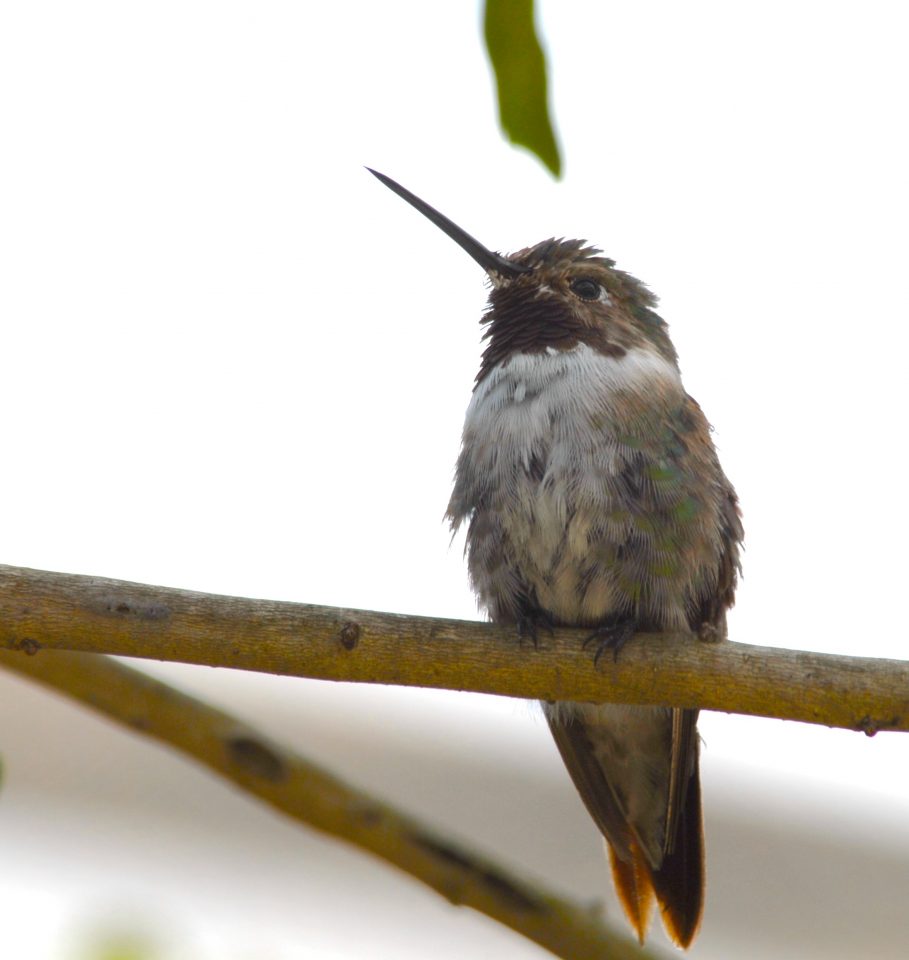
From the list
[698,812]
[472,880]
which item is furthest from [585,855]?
[472,880]

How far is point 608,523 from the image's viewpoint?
4566mm

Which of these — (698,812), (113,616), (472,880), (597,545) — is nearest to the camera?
(113,616)

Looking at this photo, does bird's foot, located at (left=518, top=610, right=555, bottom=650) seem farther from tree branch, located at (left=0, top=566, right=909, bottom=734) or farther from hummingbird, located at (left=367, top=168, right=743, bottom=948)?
tree branch, located at (left=0, top=566, right=909, bottom=734)

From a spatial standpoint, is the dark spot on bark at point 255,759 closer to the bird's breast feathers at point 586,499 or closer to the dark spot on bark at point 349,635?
the dark spot on bark at point 349,635

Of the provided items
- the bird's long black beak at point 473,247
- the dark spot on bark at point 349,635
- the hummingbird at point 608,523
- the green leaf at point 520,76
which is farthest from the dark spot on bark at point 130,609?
the bird's long black beak at point 473,247

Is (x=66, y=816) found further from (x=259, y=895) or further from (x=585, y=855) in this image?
(x=585, y=855)

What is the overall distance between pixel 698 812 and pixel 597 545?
120cm

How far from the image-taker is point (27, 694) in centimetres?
880

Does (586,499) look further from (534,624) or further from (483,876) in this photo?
(483,876)

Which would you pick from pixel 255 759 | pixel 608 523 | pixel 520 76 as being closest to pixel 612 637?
pixel 608 523

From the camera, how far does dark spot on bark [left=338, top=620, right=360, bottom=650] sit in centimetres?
333

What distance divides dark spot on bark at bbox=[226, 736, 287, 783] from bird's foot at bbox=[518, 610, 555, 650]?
2.56 ft

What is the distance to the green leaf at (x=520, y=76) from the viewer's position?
1.38 meters

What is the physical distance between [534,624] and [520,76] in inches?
121
